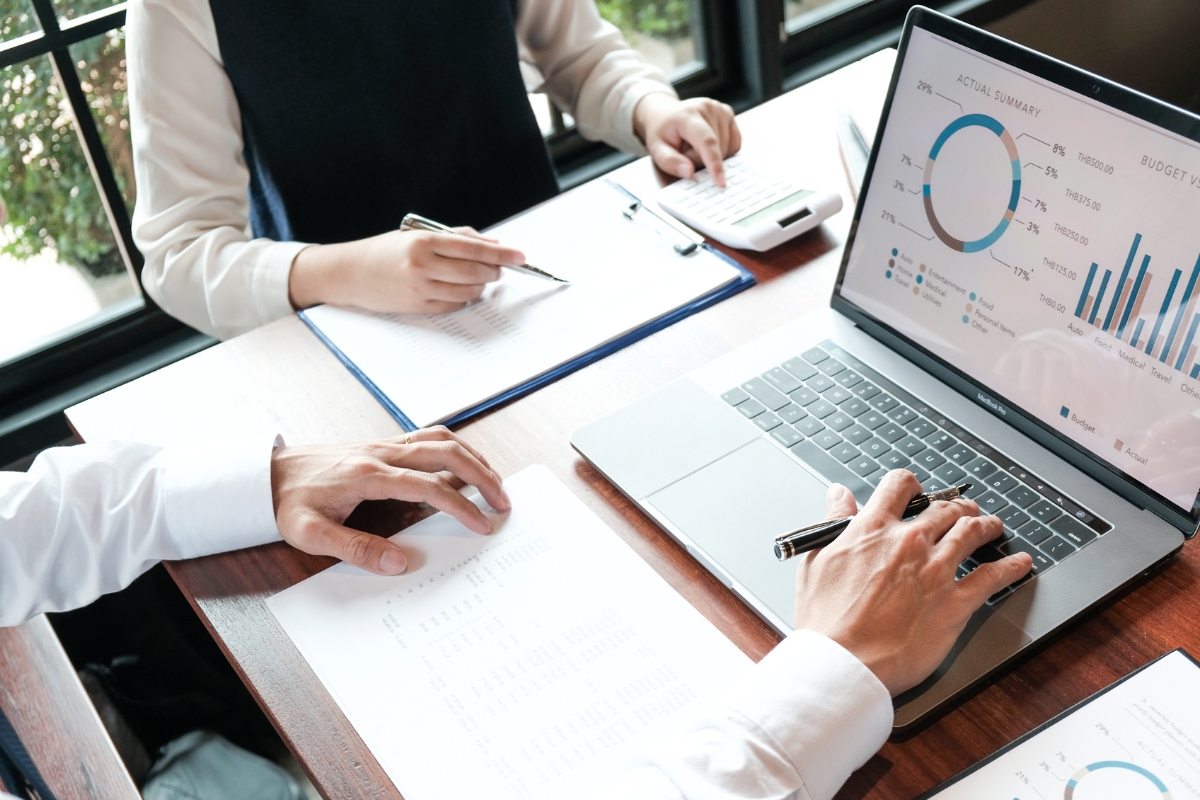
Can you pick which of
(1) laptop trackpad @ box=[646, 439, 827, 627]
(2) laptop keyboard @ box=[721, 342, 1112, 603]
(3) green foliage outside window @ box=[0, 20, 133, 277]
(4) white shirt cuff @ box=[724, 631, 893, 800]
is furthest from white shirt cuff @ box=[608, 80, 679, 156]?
(4) white shirt cuff @ box=[724, 631, 893, 800]

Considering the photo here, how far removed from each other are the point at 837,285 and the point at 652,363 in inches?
7.8

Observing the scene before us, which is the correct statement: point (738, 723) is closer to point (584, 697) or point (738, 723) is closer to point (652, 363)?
point (584, 697)

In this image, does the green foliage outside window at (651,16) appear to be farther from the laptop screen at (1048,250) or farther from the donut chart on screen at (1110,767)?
the donut chart on screen at (1110,767)

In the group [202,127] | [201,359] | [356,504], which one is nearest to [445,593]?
[356,504]

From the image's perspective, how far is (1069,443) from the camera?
2.70 feet

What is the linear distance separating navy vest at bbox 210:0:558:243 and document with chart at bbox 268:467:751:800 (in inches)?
28.2

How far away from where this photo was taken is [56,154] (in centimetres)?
172

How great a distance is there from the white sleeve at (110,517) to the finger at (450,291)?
0.92 ft

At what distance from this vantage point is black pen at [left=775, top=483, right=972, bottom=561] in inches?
29.7

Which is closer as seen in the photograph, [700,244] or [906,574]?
[906,574]

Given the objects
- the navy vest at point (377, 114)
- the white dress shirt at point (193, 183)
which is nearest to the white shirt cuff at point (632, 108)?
the navy vest at point (377, 114)

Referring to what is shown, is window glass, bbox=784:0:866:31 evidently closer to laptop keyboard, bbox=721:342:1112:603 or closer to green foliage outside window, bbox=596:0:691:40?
green foliage outside window, bbox=596:0:691:40

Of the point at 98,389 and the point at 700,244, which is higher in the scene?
the point at 700,244

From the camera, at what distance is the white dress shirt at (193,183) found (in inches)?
47.6
